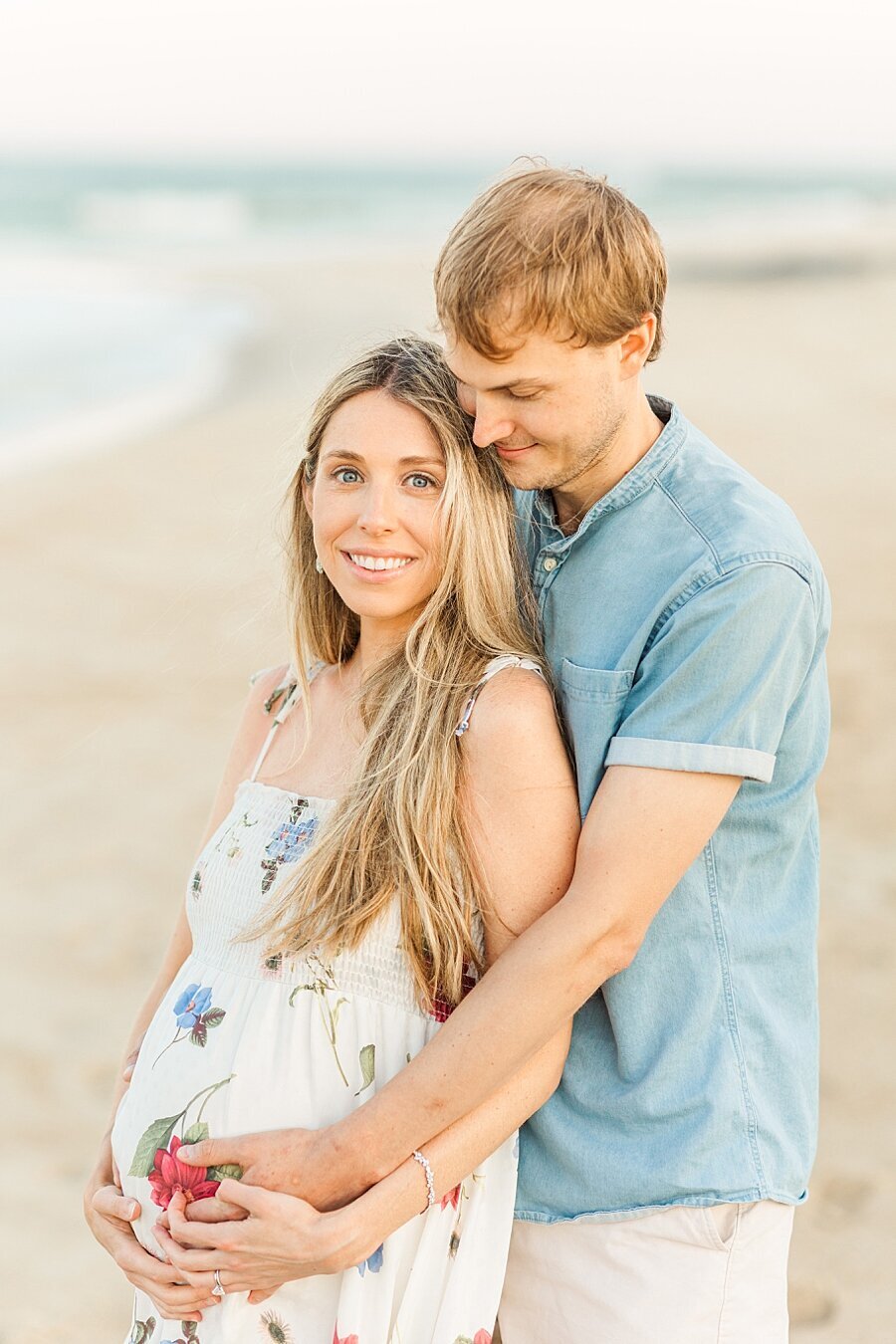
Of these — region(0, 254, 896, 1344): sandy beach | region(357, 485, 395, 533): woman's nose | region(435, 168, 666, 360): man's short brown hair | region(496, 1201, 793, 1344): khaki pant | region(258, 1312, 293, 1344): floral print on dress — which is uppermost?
region(435, 168, 666, 360): man's short brown hair

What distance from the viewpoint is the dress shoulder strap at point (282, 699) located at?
272cm

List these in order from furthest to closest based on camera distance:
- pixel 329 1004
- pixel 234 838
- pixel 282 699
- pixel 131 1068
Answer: pixel 282 699, pixel 131 1068, pixel 234 838, pixel 329 1004

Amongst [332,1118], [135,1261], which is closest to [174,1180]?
[135,1261]

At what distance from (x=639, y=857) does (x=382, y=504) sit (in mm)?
735

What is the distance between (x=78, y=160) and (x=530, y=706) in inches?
2646

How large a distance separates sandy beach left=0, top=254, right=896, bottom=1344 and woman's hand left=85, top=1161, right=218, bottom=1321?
1118mm

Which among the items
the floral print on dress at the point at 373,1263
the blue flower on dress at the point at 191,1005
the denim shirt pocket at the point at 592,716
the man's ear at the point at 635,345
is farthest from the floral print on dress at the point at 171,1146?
the man's ear at the point at 635,345

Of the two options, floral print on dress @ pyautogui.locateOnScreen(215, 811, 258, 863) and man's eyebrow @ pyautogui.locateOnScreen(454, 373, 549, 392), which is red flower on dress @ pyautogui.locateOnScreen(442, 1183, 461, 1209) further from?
man's eyebrow @ pyautogui.locateOnScreen(454, 373, 549, 392)

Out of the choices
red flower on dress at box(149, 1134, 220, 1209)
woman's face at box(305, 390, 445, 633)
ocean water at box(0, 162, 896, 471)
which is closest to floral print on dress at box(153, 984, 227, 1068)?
red flower on dress at box(149, 1134, 220, 1209)

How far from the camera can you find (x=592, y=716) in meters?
2.19

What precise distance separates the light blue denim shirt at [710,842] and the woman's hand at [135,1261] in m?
0.53

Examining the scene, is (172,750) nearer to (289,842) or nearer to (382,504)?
(289,842)

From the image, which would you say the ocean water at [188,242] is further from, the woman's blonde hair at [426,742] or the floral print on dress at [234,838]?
the floral print on dress at [234,838]

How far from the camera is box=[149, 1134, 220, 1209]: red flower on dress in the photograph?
2.30 metres
